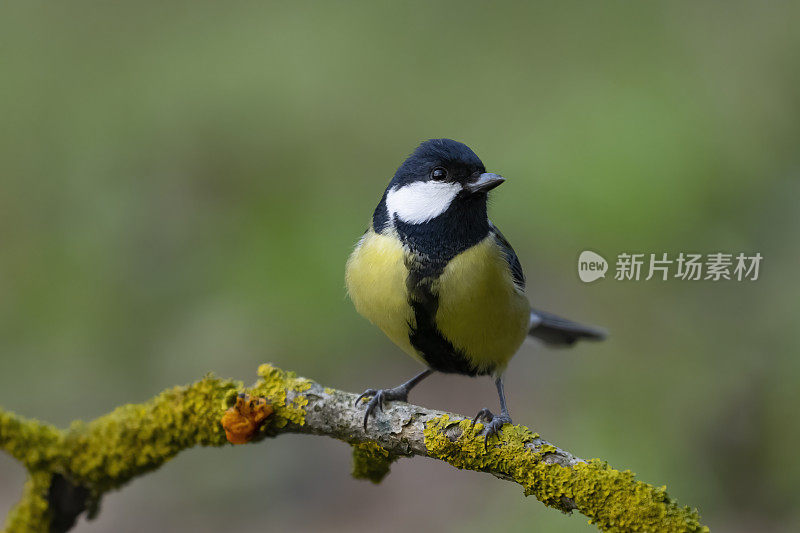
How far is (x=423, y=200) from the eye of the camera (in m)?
2.43

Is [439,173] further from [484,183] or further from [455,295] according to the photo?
[455,295]

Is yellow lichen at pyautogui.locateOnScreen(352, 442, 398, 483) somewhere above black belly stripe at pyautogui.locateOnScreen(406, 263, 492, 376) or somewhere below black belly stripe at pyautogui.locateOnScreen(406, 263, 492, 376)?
below

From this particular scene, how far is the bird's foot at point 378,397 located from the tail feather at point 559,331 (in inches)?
34.7

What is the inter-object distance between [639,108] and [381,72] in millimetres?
1513

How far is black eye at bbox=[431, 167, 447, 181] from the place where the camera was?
2.44 meters

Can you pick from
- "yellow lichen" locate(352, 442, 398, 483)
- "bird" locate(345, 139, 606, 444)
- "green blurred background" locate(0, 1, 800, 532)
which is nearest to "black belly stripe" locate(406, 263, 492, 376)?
"bird" locate(345, 139, 606, 444)

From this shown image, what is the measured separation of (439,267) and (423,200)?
0.80 ft

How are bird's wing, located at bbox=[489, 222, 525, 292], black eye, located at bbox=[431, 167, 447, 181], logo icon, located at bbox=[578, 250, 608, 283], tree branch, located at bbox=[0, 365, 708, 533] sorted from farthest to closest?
logo icon, located at bbox=[578, 250, 608, 283], bird's wing, located at bbox=[489, 222, 525, 292], black eye, located at bbox=[431, 167, 447, 181], tree branch, located at bbox=[0, 365, 708, 533]

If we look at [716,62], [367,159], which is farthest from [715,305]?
[367,159]

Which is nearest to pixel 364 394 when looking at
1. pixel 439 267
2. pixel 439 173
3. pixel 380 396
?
pixel 380 396

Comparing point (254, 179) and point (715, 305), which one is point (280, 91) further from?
point (715, 305)

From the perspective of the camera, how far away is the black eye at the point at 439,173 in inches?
96.1

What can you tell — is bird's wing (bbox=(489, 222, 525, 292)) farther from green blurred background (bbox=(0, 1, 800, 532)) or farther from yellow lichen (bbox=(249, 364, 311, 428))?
green blurred background (bbox=(0, 1, 800, 532))

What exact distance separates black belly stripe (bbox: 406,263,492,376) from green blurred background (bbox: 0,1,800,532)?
1.10 m
